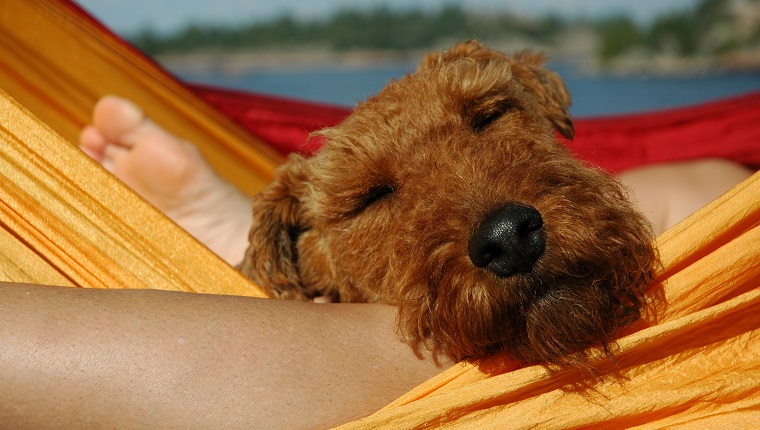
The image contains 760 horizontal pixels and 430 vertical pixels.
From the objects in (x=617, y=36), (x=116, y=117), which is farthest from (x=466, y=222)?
(x=617, y=36)

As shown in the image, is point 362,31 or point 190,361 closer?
point 190,361

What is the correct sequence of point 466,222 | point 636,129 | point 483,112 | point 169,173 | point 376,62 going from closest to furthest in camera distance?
point 466,222 → point 483,112 → point 169,173 → point 636,129 → point 376,62

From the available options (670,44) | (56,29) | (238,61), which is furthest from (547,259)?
(238,61)

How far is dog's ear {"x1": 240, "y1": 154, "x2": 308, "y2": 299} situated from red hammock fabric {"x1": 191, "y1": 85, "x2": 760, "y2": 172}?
0.86 metres

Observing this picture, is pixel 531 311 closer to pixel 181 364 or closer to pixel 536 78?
pixel 181 364

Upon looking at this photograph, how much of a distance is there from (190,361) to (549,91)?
1223mm

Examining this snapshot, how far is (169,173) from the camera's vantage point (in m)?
2.50

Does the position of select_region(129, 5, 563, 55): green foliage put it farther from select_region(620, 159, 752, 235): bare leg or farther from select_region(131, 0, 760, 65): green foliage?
select_region(620, 159, 752, 235): bare leg

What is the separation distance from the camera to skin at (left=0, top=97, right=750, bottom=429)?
117 centimetres

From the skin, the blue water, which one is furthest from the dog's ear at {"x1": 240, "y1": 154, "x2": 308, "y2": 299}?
the blue water

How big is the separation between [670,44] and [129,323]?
18.4 meters

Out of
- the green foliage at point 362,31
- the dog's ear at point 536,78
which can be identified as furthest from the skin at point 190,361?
the green foliage at point 362,31

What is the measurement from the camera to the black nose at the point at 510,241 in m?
1.23

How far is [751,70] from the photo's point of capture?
12727 millimetres
